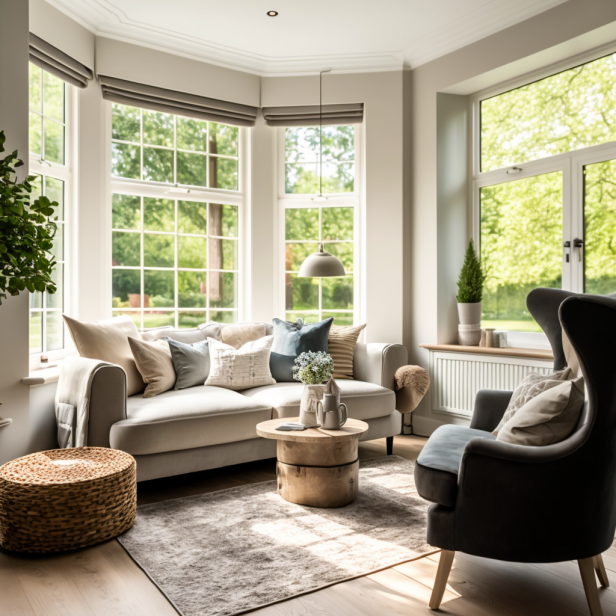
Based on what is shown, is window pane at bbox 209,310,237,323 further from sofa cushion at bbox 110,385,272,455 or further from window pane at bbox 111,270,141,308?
sofa cushion at bbox 110,385,272,455

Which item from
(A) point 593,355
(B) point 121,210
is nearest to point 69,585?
(A) point 593,355

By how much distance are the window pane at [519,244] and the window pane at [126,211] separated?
9.11 feet

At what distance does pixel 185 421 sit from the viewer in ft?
10.4

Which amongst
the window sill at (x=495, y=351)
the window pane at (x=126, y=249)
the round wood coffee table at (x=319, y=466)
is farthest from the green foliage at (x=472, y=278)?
the window pane at (x=126, y=249)

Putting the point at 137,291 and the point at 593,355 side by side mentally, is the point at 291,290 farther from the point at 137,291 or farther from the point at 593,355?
the point at 593,355

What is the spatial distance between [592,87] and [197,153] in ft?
9.83

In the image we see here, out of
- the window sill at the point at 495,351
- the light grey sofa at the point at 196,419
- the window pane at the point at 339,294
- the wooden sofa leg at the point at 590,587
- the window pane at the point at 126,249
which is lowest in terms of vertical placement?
the wooden sofa leg at the point at 590,587

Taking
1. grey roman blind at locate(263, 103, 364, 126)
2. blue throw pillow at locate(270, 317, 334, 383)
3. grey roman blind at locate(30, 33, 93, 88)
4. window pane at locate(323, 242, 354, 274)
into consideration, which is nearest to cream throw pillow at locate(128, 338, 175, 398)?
blue throw pillow at locate(270, 317, 334, 383)

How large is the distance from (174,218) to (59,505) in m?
2.78

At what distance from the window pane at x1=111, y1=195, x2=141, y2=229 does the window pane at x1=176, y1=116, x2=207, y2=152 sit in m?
0.63

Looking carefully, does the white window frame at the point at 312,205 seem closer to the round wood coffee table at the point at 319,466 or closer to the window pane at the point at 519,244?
the window pane at the point at 519,244

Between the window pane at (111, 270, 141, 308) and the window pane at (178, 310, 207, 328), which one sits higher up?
the window pane at (111, 270, 141, 308)

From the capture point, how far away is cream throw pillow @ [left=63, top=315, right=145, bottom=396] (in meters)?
3.42

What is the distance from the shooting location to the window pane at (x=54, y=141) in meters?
3.90
